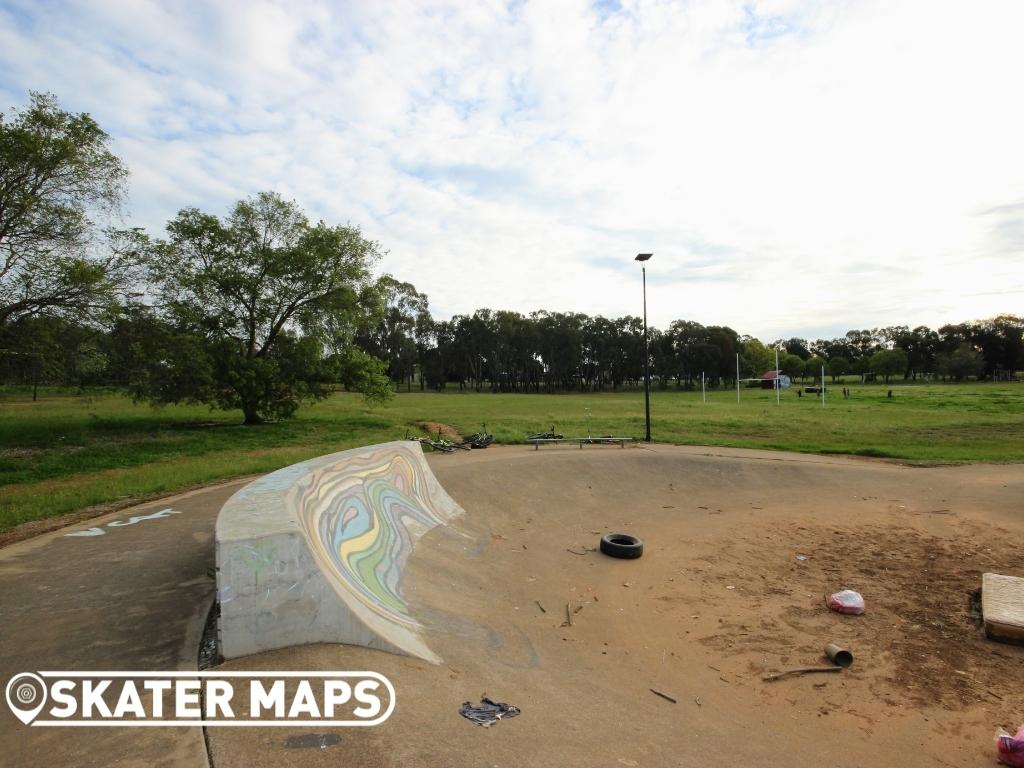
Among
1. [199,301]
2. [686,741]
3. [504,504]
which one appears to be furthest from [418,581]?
[199,301]

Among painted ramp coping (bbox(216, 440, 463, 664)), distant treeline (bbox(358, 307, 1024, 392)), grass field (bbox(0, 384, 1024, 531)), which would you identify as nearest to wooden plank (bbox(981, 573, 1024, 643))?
painted ramp coping (bbox(216, 440, 463, 664))

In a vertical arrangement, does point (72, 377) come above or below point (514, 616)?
above

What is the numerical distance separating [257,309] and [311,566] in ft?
81.6

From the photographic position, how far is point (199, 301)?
25.0 meters

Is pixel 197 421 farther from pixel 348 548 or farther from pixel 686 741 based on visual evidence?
pixel 686 741

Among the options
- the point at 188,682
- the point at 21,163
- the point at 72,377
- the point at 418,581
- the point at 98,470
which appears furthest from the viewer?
the point at 72,377

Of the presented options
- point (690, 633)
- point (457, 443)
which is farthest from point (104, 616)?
point (457, 443)

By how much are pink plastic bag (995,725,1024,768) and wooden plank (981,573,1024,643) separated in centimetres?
317

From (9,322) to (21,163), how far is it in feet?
16.8

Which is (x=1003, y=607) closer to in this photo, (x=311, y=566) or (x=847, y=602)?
(x=847, y=602)

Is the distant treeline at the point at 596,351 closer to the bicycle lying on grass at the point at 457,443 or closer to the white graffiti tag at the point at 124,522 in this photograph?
the bicycle lying on grass at the point at 457,443

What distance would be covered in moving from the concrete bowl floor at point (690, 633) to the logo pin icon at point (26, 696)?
1.31 metres

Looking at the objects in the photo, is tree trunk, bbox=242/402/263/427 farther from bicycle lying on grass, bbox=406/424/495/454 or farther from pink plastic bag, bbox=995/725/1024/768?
pink plastic bag, bbox=995/725/1024/768

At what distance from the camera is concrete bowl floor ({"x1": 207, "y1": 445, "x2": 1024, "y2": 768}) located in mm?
4105
